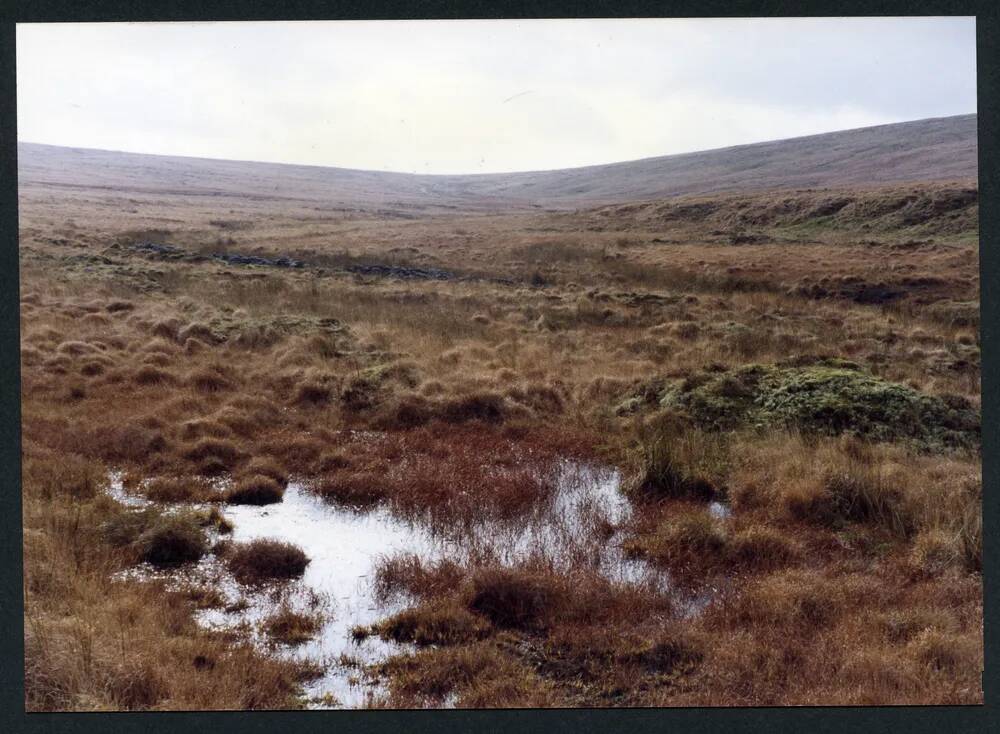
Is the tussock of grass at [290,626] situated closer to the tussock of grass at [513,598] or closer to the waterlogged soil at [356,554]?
the waterlogged soil at [356,554]

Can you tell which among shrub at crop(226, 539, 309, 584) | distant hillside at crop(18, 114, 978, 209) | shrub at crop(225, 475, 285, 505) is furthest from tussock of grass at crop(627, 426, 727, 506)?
distant hillside at crop(18, 114, 978, 209)

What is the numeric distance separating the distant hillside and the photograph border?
45922mm

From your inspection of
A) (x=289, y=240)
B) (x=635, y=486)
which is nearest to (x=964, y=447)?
(x=635, y=486)

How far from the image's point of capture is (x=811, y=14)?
540 cm

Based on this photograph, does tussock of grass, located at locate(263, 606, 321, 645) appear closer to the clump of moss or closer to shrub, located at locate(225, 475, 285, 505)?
shrub, located at locate(225, 475, 285, 505)

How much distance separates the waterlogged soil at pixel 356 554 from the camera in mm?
5383

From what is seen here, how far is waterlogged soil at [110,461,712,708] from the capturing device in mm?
5383

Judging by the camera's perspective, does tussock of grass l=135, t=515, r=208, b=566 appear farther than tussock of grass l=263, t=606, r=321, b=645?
Yes

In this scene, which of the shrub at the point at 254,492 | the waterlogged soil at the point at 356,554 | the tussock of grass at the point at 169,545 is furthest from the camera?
the shrub at the point at 254,492

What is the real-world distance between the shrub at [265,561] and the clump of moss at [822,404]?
5.56 meters

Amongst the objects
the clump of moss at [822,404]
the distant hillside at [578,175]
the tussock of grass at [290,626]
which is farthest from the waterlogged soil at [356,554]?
the distant hillside at [578,175]

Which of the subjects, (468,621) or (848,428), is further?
(848,428)

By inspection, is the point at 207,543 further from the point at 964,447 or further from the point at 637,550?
the point at 964,447

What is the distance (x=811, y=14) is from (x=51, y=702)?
25.7ft
